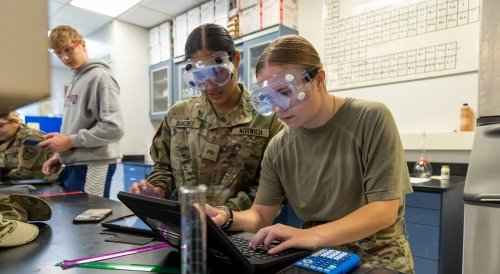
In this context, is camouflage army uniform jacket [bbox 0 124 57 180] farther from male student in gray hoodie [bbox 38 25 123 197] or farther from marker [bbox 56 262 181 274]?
marker [bbox 56 262 181 274]

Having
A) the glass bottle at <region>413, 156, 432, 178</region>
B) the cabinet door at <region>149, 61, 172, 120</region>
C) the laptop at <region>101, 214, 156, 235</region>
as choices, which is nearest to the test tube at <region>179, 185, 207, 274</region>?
the laptop at <region>101, 214, 156, 235</region>

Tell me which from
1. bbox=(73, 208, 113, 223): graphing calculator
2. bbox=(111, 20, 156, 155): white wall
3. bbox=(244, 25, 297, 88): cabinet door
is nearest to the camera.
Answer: bbox=(73, 208, 113, 223): graphing calculator

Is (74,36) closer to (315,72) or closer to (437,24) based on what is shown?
(315,72)

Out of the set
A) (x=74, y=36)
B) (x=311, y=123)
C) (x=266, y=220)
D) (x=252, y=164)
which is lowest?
(x=266, y=220)

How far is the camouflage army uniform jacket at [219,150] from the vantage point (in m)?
1.30

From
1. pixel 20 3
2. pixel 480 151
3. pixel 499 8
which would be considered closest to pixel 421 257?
pixel 480 151

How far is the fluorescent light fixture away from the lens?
3.60 metres

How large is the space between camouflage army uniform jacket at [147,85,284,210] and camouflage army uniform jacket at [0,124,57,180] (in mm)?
1298

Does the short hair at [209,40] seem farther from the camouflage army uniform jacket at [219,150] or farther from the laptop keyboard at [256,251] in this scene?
the laptop keyboard at [256,251]

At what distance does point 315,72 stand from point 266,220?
1.63 feet

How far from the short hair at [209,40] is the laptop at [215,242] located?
0.63 meters

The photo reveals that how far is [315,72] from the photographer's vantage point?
3.39ft

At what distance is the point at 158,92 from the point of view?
4469mm

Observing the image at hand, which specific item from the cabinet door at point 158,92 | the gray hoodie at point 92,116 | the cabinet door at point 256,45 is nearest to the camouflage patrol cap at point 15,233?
the gray hoodie at point 92,116
